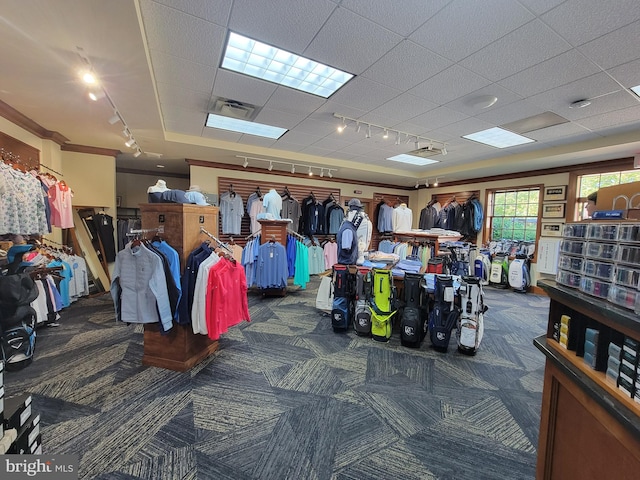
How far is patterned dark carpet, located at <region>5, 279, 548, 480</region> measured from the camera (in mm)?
1687

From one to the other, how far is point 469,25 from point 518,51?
0.66m

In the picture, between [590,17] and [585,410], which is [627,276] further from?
[590,17]

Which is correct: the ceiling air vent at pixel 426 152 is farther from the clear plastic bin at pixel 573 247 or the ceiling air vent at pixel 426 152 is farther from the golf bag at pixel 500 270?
the clear plastic bin at pixel 573 247

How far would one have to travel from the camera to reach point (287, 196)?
24.0 feet

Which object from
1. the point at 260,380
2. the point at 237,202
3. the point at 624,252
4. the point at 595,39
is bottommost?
the point at 260,380

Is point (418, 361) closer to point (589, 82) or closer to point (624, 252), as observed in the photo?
point (624, 252)

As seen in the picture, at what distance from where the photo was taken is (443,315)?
10.4 feet

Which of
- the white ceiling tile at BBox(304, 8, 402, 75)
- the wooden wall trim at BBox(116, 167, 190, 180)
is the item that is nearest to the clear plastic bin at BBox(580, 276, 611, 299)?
the white ceiling tile at BBox(304, 8, 402, 75)

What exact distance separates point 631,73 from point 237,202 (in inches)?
252

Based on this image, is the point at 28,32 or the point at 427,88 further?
the point at 427,88

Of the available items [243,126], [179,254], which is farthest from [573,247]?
[243,126]

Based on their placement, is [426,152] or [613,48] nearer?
[613,48]

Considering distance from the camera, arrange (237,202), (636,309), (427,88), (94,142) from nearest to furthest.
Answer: (636,309) → (427,88) → (94,142) → (237,202)

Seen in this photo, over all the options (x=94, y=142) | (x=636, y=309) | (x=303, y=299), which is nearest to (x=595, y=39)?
(x=636, y=309)
